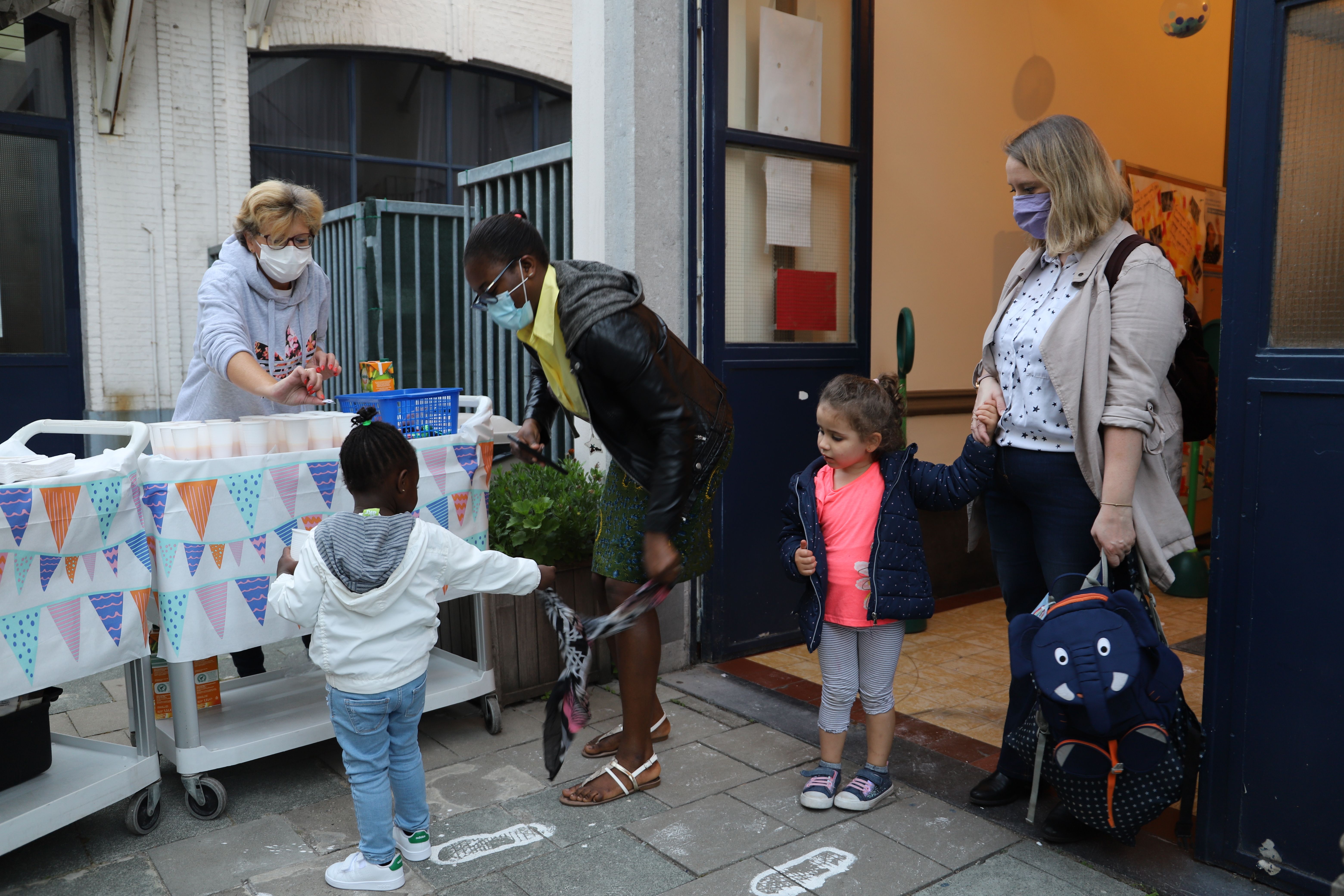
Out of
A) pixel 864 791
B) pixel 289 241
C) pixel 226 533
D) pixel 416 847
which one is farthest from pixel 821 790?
pixel 289 241

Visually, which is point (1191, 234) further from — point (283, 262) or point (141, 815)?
point (141, 815)

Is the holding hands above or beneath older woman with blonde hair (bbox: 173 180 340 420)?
beneath

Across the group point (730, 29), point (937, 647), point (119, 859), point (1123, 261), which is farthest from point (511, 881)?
point (730, 29)

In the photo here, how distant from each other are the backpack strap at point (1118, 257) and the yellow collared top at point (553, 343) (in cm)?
146

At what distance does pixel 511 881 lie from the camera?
262cm

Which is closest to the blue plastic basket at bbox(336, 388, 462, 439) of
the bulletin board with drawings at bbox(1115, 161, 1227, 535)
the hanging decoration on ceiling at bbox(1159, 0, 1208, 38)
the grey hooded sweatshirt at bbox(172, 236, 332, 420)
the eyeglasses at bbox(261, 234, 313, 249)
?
the grey hooded sweatshirt at bbox(172, 236, 332, 420)

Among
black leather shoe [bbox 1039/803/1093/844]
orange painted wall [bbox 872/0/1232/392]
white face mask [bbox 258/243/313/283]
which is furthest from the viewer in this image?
orange painted wall [bbox 872/0/1232/392]

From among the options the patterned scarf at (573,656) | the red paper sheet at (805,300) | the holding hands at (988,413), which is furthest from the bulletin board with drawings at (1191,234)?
the patterned scarf at (573,656)

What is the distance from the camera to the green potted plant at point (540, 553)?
12.6 ft

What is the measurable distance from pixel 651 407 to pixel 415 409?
107 cm

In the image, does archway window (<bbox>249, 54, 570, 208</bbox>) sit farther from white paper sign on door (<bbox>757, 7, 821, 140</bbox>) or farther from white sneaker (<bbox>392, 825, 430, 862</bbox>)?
white sneaker (<bbox>392, 825, 430, 862</bbox>)

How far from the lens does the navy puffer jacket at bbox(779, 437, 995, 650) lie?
2854 millimetres

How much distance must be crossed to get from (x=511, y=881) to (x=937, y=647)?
264 cm

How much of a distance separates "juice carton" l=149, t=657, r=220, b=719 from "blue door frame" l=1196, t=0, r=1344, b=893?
3023mm
